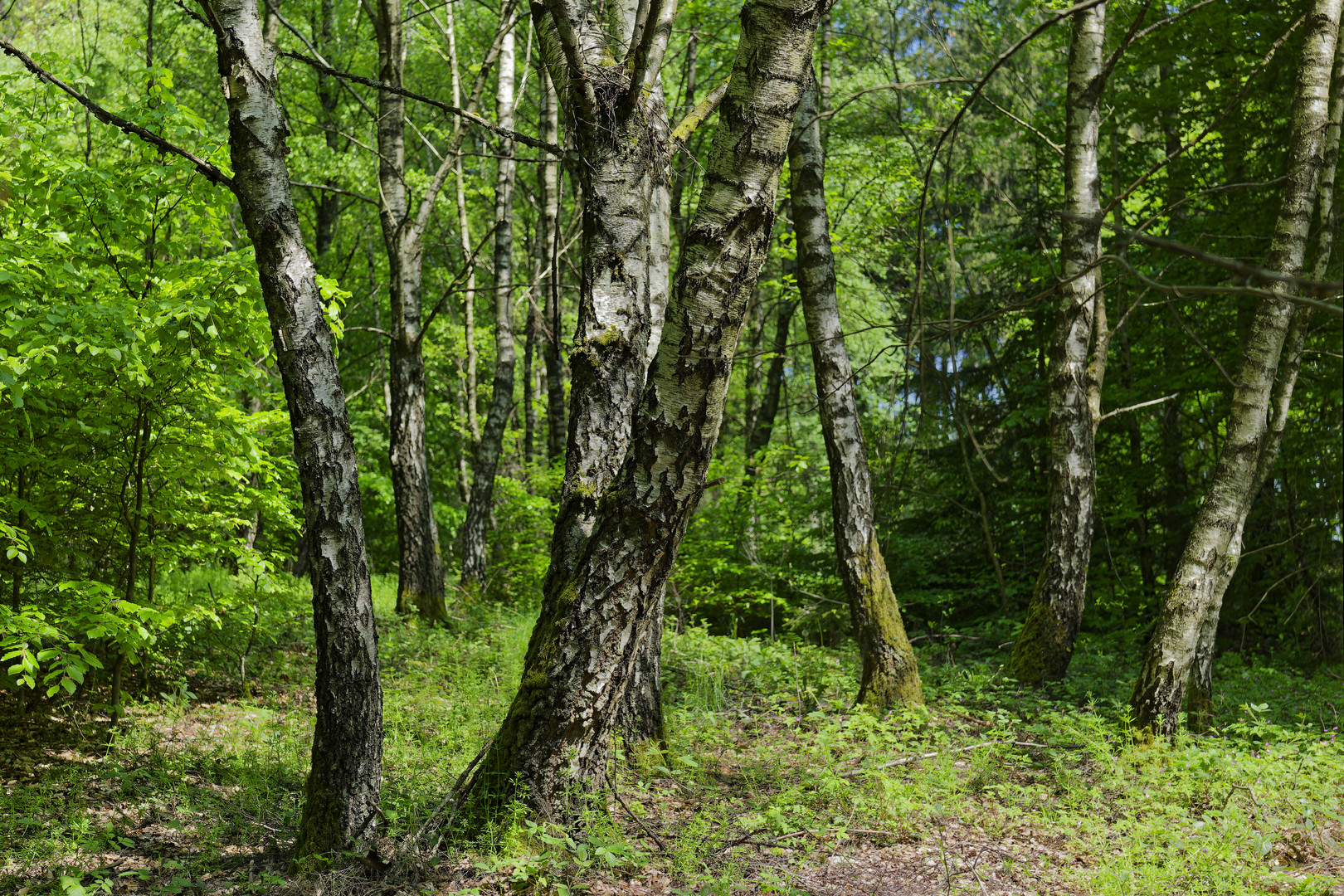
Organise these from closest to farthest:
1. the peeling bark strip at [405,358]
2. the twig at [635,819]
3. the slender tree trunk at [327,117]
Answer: the twig at [635,819] < the peeling bark strip at [405,358] < the slender tree trunk at [327,117]

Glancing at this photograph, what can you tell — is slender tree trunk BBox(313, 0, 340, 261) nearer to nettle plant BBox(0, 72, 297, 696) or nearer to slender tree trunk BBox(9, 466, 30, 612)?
nettle plant BBox(0, 72, 297, 696)

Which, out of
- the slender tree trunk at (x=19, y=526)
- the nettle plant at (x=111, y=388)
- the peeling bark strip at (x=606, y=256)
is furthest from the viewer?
the slender tree trunk at (x=19, y=526)

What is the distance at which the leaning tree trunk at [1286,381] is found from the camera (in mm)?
5352

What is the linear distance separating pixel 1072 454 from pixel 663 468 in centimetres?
454

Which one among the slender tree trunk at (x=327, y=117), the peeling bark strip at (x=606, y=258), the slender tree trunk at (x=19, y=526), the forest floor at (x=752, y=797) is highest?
the slender tree trunk at (x=327, y=117)

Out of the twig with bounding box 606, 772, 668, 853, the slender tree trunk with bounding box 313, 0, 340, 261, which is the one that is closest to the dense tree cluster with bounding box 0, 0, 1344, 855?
the twig with bounding box 606, 772, 668, 853

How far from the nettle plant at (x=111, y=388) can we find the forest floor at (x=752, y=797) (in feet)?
2.22

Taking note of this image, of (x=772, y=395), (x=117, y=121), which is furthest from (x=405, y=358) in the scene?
(x=772, y=395)

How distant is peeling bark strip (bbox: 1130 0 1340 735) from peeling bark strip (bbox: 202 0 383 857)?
4410mm

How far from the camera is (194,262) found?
4766 millimetres

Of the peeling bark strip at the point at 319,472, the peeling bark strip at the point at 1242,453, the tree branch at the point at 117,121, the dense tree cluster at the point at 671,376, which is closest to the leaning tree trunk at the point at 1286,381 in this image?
the dense tree cluster at the point at 671,376

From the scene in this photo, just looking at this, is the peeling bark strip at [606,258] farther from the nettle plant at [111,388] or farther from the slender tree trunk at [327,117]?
the slender tree trunk at [327,117]

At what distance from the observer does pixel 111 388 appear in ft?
14.6

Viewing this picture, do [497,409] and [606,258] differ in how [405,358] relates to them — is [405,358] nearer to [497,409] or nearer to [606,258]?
[497,409]
